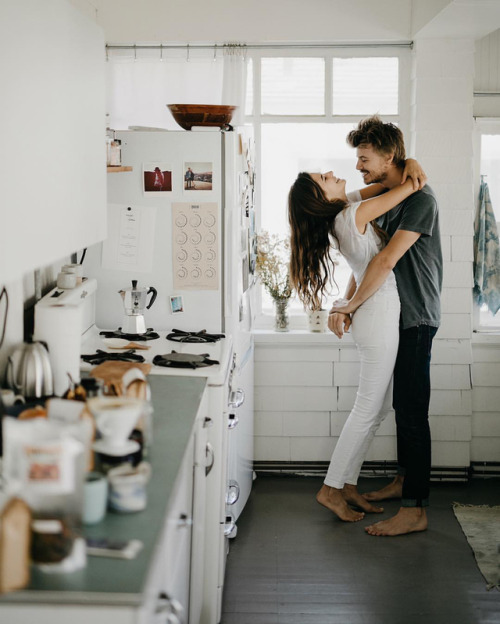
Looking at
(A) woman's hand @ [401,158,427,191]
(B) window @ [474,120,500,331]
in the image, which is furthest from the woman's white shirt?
(B) window @ [474,120,500,331]

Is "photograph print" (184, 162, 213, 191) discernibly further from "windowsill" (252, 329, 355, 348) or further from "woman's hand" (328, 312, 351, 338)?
"windowsill" (252, 329, 355, 348)

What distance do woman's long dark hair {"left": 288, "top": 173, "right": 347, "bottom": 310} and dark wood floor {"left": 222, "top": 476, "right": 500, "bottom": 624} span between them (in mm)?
1080

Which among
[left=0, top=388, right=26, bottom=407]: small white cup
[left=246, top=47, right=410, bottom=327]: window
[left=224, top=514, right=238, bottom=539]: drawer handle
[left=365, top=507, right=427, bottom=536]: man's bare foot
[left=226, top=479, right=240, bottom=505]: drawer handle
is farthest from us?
[left=246, top=47, right=410, bottom=327]: window

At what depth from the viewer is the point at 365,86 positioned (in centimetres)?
438

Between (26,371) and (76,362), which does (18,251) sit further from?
(76,362)

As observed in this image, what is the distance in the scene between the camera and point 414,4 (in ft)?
13.6

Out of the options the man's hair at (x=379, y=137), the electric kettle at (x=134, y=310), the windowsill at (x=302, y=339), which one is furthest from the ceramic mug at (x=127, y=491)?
the windowsill at (x=302, y=339)

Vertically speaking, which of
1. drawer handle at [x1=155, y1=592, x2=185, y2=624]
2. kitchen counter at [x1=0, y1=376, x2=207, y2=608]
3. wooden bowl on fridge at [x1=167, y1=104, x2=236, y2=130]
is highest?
wooden bowl on fridge at [x1=167, y1=104, x2=236, y2=130]

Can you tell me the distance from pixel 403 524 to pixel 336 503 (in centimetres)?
33

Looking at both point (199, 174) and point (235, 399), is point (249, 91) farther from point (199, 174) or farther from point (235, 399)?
point (235, 399)

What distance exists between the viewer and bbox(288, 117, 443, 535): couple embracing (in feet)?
11.8

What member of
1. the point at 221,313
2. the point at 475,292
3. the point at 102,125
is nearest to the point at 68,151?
the point at 102,125

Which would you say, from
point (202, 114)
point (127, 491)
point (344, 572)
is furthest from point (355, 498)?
point (127, 491)

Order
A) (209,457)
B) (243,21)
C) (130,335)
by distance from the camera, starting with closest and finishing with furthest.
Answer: (209,457) < (130,335) < (243,21)
